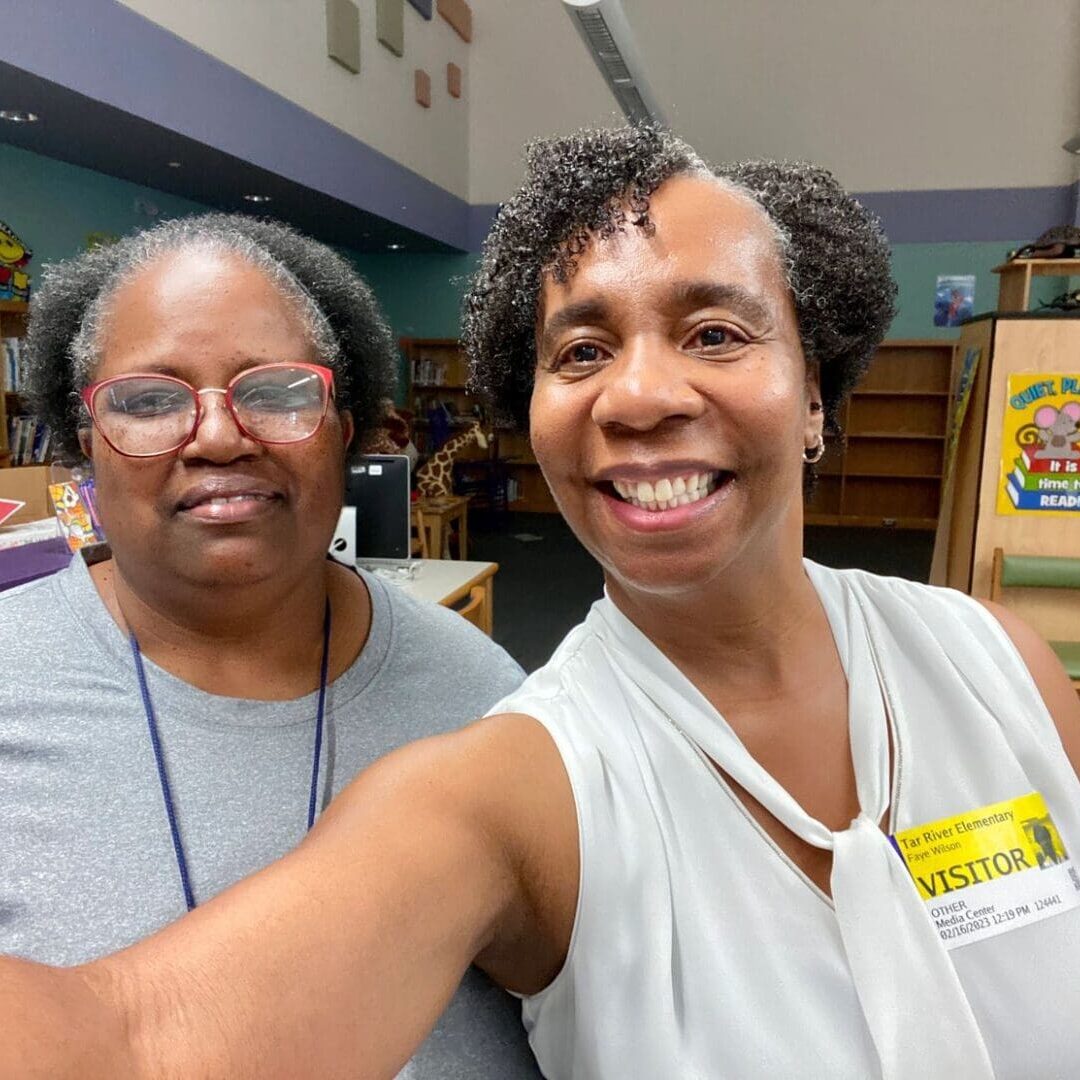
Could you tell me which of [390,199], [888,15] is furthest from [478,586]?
[888,15]

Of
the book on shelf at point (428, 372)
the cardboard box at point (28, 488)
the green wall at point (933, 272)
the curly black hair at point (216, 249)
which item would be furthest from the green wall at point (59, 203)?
the green wall at point (933, 272)

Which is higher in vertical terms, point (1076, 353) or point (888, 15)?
point (888, 15)

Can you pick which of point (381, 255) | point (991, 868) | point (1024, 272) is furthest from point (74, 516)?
point (381, 255)

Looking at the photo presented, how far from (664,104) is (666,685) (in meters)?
9.54

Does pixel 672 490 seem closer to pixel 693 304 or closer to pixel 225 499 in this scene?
pixel 693 304

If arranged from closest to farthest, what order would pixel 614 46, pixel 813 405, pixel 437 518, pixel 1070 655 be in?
pixel 813 405 → pixel 1070 655 → pixel 614 46 → pixel 437 518

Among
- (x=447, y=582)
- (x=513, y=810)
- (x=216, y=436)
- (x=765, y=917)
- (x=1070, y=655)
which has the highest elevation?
(x=216, y=436)

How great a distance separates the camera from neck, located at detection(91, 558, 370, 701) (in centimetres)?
102

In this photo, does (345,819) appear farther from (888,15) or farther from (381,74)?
(888,15)

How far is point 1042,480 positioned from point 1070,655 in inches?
25.7

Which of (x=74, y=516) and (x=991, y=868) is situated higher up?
(x=74, y=516)

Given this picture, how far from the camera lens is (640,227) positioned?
2.87 ft

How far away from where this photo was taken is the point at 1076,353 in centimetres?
313

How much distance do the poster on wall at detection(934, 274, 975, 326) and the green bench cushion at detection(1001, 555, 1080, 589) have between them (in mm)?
6808
